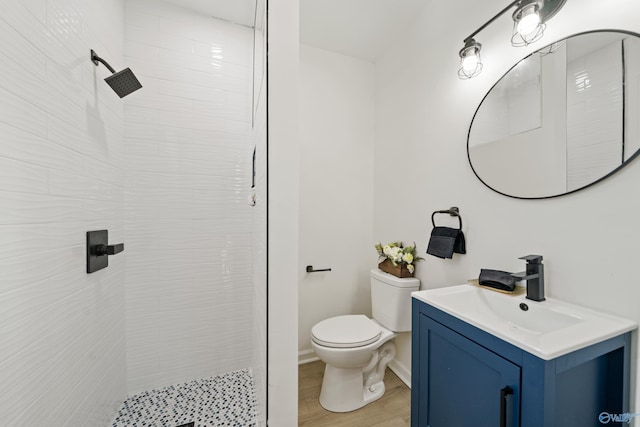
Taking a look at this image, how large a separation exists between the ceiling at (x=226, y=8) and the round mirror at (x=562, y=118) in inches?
58.9

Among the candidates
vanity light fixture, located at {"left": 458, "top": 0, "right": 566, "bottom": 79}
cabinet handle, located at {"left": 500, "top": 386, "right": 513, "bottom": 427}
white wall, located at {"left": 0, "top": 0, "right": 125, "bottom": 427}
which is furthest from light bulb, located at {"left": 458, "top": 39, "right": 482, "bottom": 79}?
white wall, located at {"left": 0, "top": 0, "right": 125, "bottom": 427}

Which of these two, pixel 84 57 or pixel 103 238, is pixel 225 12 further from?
pixel 103 238

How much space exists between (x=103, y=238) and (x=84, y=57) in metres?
0.80

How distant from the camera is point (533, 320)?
1.01 meters

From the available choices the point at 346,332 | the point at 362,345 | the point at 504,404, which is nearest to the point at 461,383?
the point at 504,404

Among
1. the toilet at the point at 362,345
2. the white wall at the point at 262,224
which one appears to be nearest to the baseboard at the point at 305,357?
the toilet at the point at 362,345

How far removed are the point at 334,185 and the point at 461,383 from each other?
152 cm

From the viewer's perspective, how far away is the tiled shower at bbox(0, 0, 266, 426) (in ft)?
2.55

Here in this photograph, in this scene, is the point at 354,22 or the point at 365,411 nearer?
the point at 365,411

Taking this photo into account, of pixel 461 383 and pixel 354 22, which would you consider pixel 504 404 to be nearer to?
pixel 461 383

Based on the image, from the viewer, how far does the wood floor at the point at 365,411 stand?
148 centimetres

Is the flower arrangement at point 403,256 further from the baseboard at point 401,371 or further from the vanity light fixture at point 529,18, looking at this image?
the vanity light fixture at point 529,18

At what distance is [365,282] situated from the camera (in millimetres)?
2238

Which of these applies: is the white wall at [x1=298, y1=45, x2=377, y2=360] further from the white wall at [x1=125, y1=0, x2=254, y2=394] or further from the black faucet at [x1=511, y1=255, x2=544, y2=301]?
the black faucet at [x1=511, y1=255, x2=544, y2=301]
